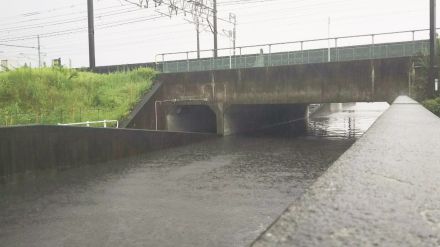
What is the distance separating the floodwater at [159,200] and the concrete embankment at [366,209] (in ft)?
20.0

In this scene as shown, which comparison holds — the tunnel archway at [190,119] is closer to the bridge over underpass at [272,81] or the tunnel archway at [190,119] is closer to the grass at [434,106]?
the bridge over underpass at [272,81]

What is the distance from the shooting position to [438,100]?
17297 millimetres

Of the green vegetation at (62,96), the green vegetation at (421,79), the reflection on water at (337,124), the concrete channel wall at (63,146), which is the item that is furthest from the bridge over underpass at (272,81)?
the concrete channel wall at (63,146)

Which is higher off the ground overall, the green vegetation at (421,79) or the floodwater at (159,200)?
the green vegetation at (421,79)

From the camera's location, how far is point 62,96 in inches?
1016

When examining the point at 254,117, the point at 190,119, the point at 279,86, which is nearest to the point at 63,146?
the point at 279,86

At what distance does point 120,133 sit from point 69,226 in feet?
32.2

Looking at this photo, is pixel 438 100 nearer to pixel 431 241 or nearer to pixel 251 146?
pixel 251 146

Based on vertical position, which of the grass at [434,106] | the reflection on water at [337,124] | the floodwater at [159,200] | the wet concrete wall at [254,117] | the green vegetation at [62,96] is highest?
the green vegetation at [62,96]

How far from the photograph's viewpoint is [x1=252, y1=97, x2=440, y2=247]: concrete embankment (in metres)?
1.21

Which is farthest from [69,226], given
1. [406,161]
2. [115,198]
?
[406,161]

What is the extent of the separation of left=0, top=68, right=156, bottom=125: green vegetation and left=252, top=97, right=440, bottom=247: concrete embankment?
22.0 m

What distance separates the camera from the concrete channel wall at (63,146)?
1380cm

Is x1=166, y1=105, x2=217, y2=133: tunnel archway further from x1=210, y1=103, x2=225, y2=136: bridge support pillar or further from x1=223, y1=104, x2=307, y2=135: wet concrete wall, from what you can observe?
x1=210, y1=103, x2=225, y2=136: bridge support pillar
